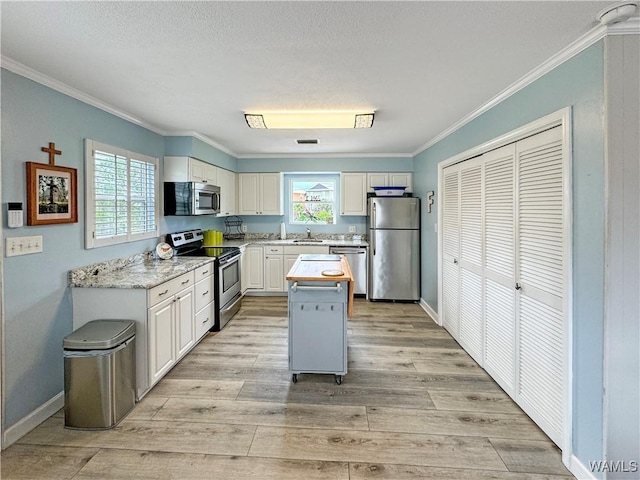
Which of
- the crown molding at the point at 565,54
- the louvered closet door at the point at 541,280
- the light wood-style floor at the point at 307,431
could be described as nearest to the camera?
the crown molding at the point at 565,54

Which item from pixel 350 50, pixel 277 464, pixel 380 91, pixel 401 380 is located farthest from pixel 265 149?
pixel 277 464

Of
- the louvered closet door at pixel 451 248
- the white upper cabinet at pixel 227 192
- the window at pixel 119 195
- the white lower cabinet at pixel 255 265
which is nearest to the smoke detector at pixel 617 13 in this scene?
the louvered closet door at pixel 451 248

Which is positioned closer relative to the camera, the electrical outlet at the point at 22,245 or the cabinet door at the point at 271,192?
the electrical outlet at the point at 22,245

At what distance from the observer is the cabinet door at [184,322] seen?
2.97 m

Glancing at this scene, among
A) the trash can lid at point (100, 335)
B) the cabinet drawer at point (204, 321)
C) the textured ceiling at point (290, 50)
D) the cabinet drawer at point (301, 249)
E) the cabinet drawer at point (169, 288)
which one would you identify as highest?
the textured ceiling at point (290, 50)

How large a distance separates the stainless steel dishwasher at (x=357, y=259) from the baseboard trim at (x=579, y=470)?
11.6ft

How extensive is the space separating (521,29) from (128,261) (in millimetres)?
3574

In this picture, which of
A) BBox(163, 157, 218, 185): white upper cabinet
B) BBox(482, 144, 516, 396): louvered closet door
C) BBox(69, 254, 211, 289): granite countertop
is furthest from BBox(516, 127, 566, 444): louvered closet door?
BBox(163, 157, 218, 185): white upper cabinet

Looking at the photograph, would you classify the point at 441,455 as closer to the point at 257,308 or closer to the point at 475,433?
the point at 475,433

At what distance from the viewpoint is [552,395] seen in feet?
6.63

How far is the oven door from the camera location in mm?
3955

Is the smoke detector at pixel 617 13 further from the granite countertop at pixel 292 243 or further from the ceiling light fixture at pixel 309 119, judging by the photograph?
the granite countertop at pixel 292 243

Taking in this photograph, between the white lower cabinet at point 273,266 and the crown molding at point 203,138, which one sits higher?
the crown molding at point 203,138

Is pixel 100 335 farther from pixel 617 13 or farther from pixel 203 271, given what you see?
pixel 617 13
